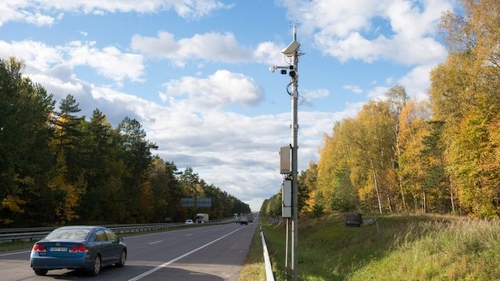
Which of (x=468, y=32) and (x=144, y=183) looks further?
(x=144, y=183)

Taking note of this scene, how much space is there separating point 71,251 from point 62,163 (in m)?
44.2

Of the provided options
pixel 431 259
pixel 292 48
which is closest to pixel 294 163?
pixel 292 48

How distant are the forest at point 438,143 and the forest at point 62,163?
29420 millimetres

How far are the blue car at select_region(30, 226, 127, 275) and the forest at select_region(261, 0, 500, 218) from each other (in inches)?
827

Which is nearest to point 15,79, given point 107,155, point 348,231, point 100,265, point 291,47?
point 107,155

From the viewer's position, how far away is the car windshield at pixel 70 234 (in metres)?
13.4

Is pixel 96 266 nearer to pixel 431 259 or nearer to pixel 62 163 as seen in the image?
pixel 431 259

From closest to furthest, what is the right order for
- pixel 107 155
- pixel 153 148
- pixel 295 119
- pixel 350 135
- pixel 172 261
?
pixel 295 119 < pixel 172 261 < pixel 350 135 < pixel 107 155 < pixel 153 148

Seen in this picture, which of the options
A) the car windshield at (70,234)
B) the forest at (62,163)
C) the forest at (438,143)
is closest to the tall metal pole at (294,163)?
the car windshield at (70,234)

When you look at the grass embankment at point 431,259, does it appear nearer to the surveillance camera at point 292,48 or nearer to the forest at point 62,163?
the surveillance camera at point 292,48

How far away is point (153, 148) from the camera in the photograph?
287ft

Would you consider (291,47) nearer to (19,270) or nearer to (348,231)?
(19,270)

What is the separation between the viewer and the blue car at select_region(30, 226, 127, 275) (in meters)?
12.6

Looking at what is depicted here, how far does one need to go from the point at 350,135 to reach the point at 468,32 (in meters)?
30.6
